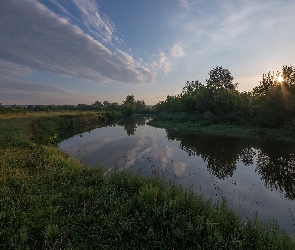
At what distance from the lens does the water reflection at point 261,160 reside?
1432cm

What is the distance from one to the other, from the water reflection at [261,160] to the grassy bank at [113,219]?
707 centimetres

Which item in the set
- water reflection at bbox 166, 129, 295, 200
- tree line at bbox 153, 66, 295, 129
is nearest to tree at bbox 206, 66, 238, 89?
tree line at bbox 153, 66, 295, 129

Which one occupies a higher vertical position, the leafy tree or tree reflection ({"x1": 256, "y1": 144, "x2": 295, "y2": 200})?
the leafy tree

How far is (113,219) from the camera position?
7.38 m

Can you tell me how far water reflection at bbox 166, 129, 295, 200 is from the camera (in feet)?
47.0

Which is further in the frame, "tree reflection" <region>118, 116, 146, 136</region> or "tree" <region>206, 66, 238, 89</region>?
"tree" <region>206, 66, 238, 89</region>

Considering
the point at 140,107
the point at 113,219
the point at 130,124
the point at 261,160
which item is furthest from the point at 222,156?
the point at 140,107

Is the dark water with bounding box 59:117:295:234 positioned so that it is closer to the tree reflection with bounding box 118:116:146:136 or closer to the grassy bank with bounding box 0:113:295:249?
the grassy bank with bounding box 0:113:295:249

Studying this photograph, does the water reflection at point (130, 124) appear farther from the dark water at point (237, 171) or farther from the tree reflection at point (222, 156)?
the dark water at point (237, 171)

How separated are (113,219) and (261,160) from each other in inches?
678

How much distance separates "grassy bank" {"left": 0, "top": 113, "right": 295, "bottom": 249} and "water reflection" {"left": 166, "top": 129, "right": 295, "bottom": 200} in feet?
23.2

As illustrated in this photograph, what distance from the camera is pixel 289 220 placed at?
31.0ft

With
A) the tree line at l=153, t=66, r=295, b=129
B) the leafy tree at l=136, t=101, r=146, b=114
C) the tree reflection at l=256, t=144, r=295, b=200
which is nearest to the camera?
the tree reflection at l=256, t=144, r=295, b=200

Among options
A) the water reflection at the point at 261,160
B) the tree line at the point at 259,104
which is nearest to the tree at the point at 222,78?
the tree line at the point at 259,104
